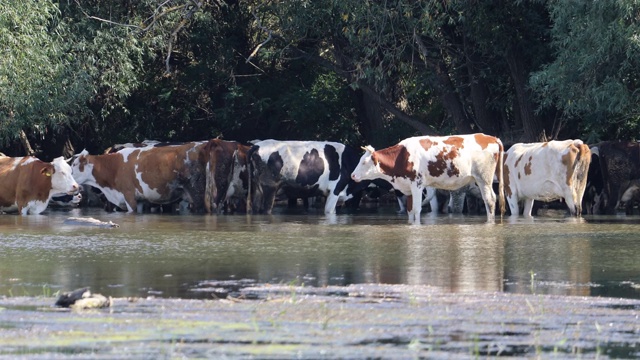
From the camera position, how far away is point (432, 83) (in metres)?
32.5

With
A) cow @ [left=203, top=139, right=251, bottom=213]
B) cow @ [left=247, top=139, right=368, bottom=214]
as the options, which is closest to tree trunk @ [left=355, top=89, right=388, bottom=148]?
cow @ [left=203, top=139, right=251, bottom=213]

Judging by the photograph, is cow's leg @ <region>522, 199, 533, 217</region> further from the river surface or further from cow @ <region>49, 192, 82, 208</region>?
cow @ <region>49, 192, 82, 208</region>

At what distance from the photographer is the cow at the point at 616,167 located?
28.5 metres

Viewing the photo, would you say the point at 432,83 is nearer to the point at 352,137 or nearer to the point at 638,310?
the point at 352,137

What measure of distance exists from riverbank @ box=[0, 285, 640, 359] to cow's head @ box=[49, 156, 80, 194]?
17.4 metres

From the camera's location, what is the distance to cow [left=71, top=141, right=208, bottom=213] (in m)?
29.7

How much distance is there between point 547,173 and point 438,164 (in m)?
2.39

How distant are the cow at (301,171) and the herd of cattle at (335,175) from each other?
2cm

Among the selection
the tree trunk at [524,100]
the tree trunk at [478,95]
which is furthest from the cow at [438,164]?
the tree trunk at [478,95]

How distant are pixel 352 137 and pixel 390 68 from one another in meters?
5.69

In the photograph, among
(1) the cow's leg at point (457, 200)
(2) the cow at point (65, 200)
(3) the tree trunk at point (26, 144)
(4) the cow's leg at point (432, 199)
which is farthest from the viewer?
(3) the tree trunk at point (26, 144)

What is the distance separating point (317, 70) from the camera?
3941 centimetres

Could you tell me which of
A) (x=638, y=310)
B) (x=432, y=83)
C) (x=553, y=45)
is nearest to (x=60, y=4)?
(x=432, y=83)

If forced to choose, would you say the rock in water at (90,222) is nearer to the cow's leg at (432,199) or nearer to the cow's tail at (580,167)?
the cow's tail at (580,167)
